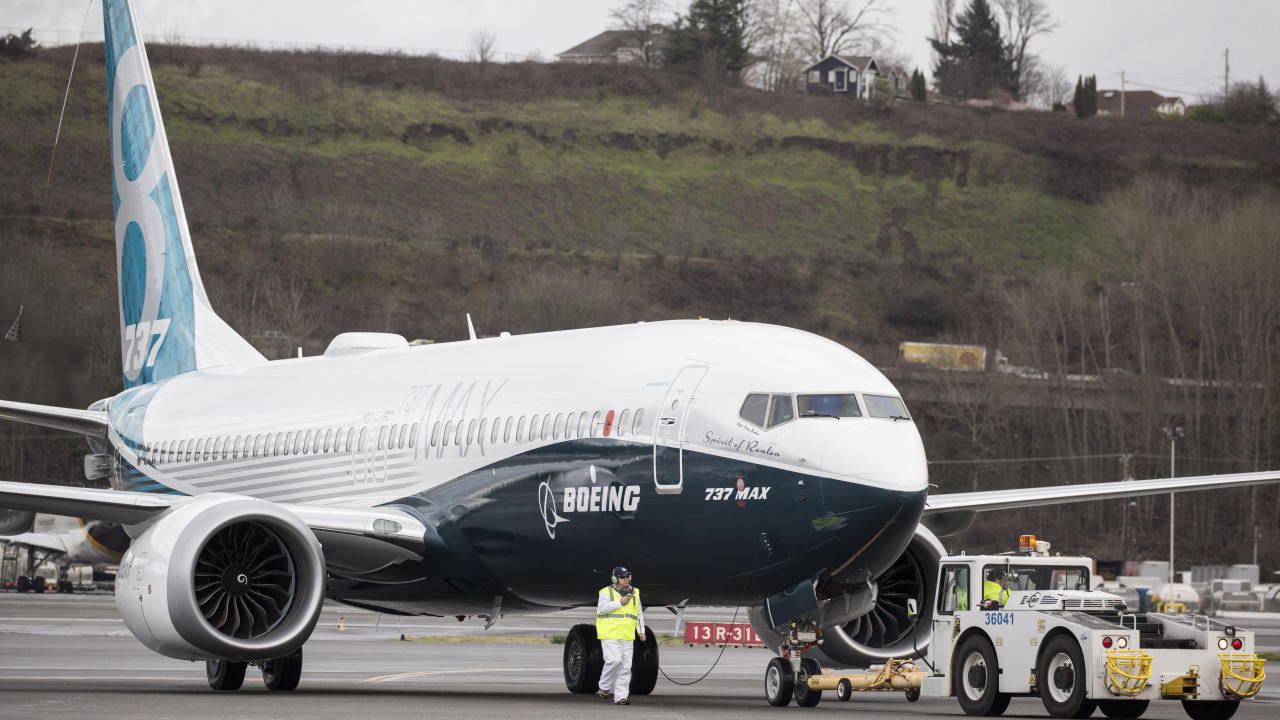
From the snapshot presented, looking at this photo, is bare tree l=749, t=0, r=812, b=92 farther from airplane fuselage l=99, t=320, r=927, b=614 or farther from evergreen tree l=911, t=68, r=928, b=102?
airplane fuselage l=99, t=320, r=927, b=614

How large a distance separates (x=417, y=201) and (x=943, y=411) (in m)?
42.4

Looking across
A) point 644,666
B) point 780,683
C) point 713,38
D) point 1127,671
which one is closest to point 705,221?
point 713,38

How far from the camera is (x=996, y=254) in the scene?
117 m

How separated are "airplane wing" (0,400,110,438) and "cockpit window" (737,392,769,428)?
423 inches

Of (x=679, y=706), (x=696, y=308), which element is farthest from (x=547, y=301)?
(x=679, y=706)

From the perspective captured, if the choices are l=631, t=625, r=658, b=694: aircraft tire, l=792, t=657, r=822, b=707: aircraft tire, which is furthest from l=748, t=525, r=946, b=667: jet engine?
l=631, t=625, r=658, b=694: aircraft tire

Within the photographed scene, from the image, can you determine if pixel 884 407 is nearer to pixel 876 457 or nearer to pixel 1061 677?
pixel 876 457

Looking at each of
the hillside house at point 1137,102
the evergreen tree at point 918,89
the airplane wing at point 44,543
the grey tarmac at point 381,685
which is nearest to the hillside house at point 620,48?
the evergreen tree at point 918,89

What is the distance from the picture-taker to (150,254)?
26000 mm

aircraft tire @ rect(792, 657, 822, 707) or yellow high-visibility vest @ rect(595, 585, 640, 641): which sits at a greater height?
yellow high-visibility vest @ rect(595, 585, 640, 641)

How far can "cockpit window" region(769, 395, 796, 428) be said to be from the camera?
14.5 metres

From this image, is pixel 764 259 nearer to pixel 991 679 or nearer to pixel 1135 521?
pixel 1135 521

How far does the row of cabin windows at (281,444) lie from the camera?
18984 mm

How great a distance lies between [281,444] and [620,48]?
13090 cm
